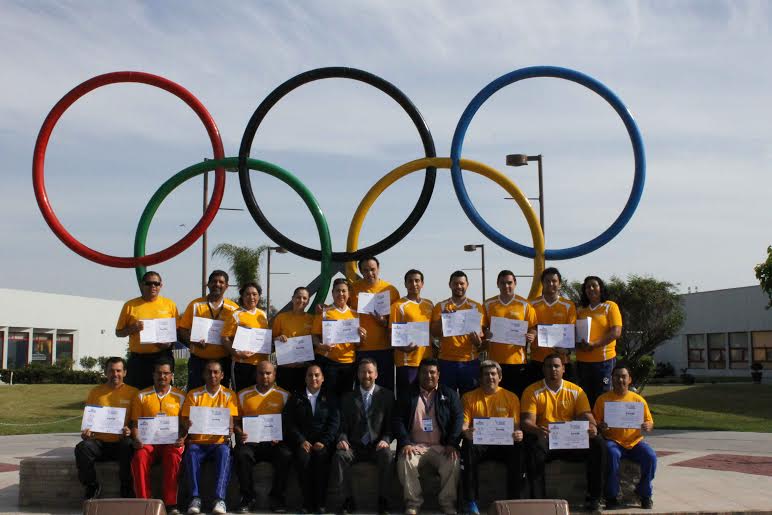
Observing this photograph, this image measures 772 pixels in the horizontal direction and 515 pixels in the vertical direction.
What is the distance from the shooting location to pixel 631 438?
7.84 meters

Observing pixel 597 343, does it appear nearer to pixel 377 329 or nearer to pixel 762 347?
pixel 377 329

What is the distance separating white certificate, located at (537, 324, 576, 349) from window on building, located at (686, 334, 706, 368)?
43855 millimetres

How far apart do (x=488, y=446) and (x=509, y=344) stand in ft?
3.46

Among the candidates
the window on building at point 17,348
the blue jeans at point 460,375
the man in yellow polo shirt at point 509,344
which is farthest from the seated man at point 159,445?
the window on building at point 17,348

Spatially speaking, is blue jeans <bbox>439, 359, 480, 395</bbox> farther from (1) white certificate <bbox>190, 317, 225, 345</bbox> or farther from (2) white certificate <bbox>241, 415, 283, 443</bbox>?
(1) white certificate <bbox>190, 317, 225, 345</bbox>

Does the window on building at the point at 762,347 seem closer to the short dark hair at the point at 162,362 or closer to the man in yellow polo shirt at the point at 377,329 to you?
the man in yellow polo shirt at the point at 377,329

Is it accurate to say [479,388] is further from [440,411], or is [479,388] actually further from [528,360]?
[528,360]

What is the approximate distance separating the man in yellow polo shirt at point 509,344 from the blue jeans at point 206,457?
283 centimetres

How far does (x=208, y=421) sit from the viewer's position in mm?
7547

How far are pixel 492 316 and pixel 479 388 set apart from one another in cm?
80

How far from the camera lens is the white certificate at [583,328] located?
8.11 m

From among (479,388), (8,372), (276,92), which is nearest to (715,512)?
(479,388)

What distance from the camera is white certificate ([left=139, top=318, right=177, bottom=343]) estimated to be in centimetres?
809

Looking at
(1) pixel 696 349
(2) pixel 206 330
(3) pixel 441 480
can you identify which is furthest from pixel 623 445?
(1) pixel 696 349
